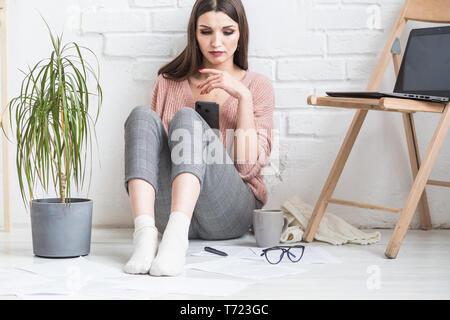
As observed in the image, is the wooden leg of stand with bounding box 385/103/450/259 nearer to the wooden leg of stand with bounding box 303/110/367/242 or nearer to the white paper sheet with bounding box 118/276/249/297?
the wooden leg of stand with bounding box 303/110/367/242

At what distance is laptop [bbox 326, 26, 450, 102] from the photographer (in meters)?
2.00

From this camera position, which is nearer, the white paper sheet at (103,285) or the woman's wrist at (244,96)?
the white paper sheet at (103,285)

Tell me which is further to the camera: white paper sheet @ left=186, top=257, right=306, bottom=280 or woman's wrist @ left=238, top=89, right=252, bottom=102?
woman's wrist @ left=238, top=89, right=252, bottom=102

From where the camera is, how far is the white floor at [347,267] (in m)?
1.37

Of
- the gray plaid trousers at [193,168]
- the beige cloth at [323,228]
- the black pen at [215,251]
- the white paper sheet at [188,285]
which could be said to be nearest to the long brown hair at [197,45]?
the gray plaid trousers at [193,168]

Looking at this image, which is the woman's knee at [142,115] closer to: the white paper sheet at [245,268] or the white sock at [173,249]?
the white sock at [173,249]

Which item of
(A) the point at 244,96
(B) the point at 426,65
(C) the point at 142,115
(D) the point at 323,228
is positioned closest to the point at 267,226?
(D) the point at 323,228

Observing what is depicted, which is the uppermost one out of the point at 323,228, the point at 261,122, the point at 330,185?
the point at 261,122

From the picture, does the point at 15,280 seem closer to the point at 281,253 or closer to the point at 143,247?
the point at 143,247

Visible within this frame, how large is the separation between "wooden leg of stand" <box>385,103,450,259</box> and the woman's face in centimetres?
77

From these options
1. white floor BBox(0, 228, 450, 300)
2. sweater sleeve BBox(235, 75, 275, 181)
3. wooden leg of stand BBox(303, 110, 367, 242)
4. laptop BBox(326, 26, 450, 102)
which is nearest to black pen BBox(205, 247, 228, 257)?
white floor BBox(0, 228, 450, 300)

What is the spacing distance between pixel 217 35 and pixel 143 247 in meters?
0.86

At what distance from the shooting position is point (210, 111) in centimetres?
210

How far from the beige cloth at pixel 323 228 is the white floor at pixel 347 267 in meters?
0.05
